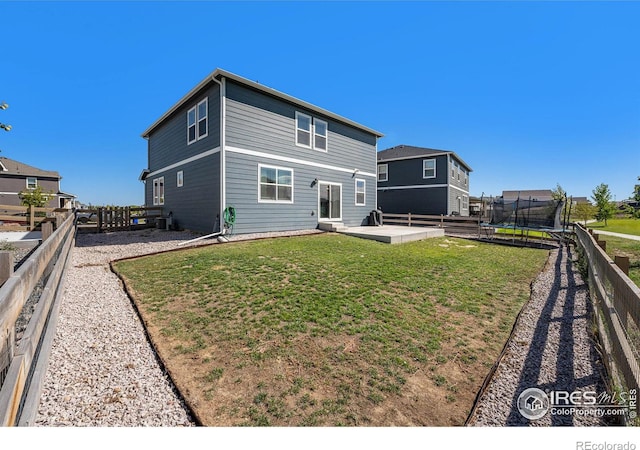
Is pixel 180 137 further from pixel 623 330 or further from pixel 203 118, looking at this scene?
pixel 623 330

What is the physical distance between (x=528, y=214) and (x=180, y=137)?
56.0ft

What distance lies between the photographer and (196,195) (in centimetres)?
1145

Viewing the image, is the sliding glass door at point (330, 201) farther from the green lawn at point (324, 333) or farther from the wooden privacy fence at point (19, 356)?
the wooden privacy fence at point (19, 356)

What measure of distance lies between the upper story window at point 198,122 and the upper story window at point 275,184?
2.79 m

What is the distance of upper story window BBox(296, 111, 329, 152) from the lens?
11992mm

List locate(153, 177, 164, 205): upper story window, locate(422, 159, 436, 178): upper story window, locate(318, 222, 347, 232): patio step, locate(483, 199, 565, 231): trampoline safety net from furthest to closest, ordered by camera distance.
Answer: locate(422, 159, 436, 178): upper story window
locate(153, 177, 164, 205): upper story window
locate(318, 222, 347, 232): patio step
locate(483, 199, 565, 231): trampoline safety net

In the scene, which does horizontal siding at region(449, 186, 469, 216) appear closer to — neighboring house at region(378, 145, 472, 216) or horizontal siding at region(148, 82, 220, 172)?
neighboring house at region(378, 145, 472, 216)

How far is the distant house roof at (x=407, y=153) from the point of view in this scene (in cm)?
2151

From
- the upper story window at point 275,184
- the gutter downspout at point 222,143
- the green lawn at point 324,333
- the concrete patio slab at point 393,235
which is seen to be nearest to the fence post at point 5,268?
the green lawn at point 324,333

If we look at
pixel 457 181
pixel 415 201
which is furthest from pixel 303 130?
pixel 457 181

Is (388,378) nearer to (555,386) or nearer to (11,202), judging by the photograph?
(555,386)

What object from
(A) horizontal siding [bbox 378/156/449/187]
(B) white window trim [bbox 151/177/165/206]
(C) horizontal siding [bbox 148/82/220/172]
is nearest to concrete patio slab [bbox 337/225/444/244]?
(C) horizontal siding [bbox 148/82/220/172]

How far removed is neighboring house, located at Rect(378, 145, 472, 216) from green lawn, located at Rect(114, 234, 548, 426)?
52.0 feet
